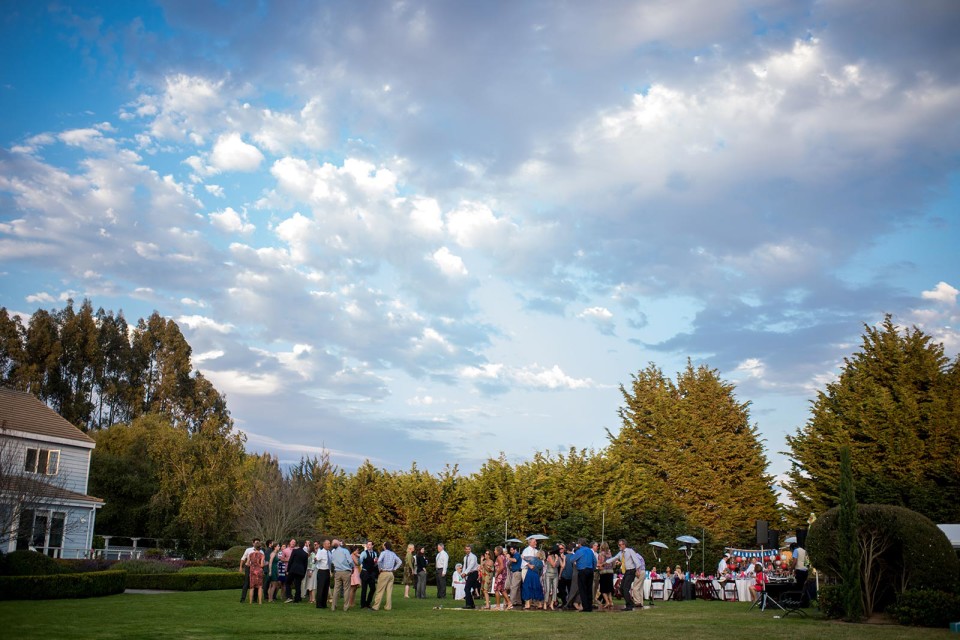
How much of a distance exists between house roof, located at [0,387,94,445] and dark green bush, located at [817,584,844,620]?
3050 centimetres

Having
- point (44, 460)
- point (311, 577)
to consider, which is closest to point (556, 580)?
point (311, 577)

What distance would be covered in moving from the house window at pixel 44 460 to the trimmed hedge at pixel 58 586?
540 inches

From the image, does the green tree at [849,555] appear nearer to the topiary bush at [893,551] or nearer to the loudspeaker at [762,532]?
the topiary bush at [893,551]

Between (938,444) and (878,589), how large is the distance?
18480 millimetres

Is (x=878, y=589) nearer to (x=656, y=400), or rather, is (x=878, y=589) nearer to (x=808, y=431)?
(x=808, y=431)

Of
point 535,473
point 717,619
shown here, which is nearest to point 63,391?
point 535,473

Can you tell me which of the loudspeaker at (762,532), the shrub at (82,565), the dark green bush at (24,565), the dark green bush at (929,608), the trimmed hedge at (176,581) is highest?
the loudspeaker at (762,532)

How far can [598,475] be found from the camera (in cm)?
3581

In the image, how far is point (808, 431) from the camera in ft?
119

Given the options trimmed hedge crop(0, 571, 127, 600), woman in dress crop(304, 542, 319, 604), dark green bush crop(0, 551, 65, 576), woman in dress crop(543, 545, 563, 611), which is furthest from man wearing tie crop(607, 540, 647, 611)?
dark green bush crop(0, 551, 65, 576)

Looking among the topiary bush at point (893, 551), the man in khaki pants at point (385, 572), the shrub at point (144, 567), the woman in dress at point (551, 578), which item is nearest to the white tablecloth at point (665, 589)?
the woman in dress at point (551, 578)

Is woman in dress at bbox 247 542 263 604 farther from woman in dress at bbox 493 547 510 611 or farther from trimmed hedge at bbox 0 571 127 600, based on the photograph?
woman in dress at bbox 493 547 510 611

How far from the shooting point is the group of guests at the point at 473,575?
19422 millimetres

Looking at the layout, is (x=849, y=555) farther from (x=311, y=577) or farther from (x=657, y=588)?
(x=311, y=577)
